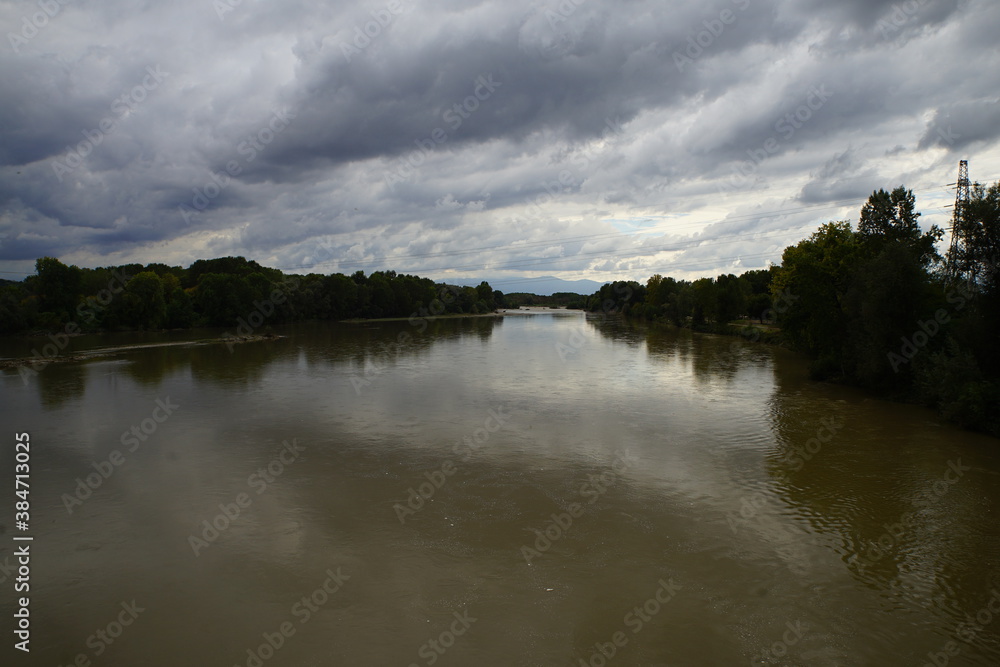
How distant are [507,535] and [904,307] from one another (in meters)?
22.4

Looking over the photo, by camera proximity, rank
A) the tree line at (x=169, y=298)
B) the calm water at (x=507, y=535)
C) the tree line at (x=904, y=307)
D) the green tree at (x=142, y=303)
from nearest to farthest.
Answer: the calm water at (x=507, y=535), the tree line at (x=904, y=307), the tree line at (x=169, y=298), the green tree at (x=142, y=303)

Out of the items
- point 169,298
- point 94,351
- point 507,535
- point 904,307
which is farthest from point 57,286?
point 904,307

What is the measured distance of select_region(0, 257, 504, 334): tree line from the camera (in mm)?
63875

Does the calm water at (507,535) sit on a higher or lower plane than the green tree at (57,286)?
lower

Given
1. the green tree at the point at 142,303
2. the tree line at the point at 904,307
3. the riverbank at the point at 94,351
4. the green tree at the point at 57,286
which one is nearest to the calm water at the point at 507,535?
the tree line at the point at 904,307

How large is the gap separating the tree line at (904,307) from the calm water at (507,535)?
195 cm

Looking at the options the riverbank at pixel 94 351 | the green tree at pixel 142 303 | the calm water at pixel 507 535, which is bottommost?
the calm water at pixel 507 535

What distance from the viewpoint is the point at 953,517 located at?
37.5 feet

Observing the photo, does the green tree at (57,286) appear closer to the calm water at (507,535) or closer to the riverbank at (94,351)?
the riverbank at (94,351)

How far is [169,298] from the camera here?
80500mm

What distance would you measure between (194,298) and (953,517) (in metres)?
87.0

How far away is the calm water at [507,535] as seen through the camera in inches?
291

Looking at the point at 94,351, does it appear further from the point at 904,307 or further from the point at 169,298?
the point at 904,307

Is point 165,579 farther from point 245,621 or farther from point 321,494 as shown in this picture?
point 321,494
